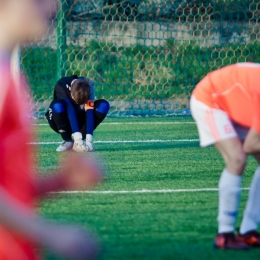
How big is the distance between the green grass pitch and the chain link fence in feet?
10.9

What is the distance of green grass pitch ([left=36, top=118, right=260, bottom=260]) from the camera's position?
4.68 metres

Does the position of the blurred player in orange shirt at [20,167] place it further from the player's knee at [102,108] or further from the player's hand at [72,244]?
the player's knee at [102,108]

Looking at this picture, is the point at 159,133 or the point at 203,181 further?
the point at 159,133

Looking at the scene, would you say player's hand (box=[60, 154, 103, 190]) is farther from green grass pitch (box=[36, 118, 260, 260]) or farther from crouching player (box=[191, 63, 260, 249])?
crouching player (box=[191, 63, 260, 249])

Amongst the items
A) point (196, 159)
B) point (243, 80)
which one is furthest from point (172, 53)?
point (243, 80)

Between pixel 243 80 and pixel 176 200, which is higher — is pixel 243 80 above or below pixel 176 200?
above

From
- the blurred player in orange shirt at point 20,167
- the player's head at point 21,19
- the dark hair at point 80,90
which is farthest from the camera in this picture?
the dark hair at point 80,90

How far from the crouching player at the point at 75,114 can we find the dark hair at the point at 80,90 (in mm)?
41

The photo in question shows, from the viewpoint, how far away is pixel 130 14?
13.6 metres

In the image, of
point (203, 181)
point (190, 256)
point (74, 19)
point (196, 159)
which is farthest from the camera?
point (74, 19)

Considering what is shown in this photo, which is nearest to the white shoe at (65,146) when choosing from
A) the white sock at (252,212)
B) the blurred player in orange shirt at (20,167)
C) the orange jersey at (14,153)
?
the white sock at (252,212)

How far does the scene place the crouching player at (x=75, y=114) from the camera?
8797 mm

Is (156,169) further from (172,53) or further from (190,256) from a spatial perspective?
(172,53)

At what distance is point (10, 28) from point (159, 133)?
29.6 ft
